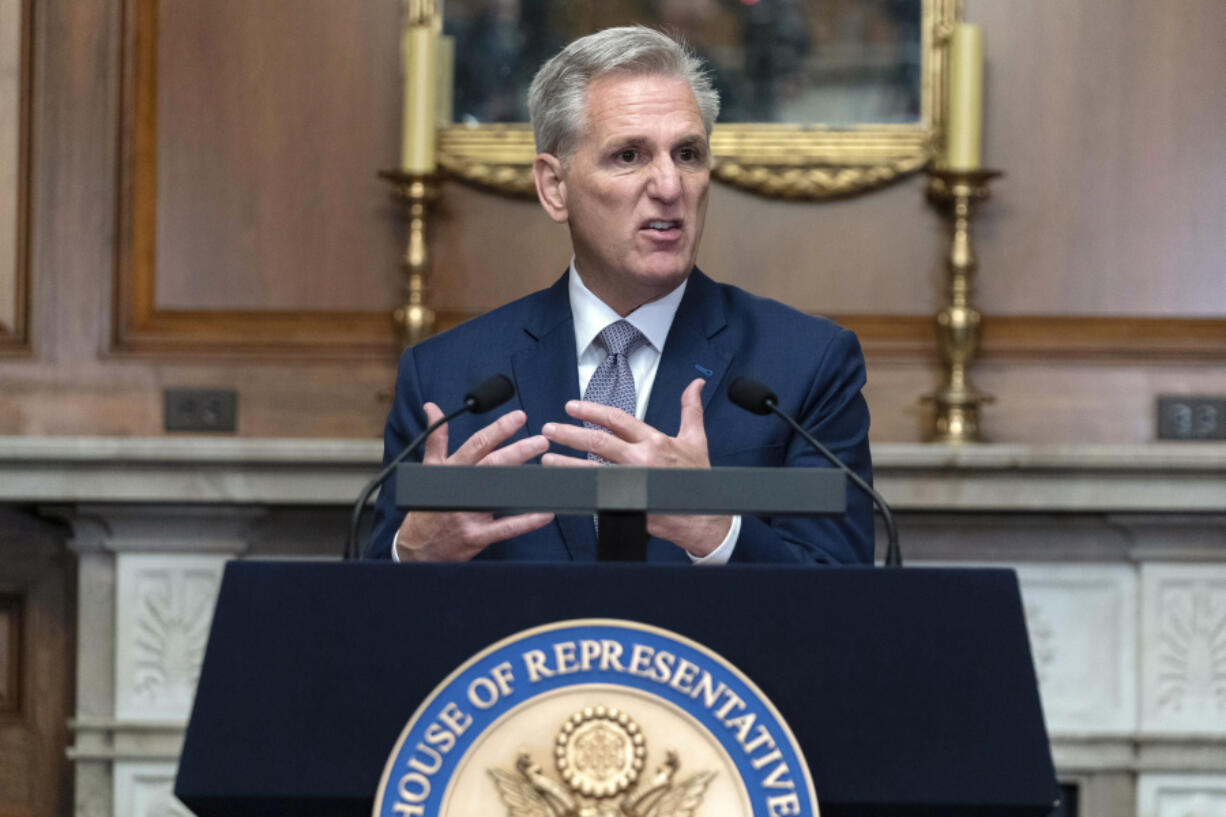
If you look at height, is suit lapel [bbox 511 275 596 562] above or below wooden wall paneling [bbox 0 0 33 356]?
below

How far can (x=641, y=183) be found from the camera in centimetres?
187

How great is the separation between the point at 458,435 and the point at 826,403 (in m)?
0.48

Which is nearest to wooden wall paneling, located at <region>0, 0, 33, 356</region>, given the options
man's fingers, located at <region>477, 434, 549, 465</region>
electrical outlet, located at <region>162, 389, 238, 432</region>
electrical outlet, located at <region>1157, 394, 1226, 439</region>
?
electrical outlet, located at <region>162, 389, 238, 432</region>

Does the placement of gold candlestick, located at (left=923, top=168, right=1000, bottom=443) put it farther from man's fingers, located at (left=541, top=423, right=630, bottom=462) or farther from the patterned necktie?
man's fingers, located at (left=541, top=423, right=630, bottom=462)

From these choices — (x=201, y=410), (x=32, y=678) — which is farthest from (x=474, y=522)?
(x=32, y=678)

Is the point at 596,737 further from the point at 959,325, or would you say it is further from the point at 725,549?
the point at 959,325

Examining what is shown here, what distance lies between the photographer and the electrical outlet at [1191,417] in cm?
329

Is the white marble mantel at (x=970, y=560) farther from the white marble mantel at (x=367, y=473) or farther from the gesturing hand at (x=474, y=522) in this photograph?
the gesturing hand at (x=474, y=522)

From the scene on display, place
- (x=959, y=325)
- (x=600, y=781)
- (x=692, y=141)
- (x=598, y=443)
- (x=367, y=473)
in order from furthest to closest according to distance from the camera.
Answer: (x=959, y=325) < (x=367, y=473) < (x=692, y=141) < (x=598, y=443) < (x=600, y=781)

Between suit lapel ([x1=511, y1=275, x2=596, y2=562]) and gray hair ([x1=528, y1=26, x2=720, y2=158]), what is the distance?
0.73ft

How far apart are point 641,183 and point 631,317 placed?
0.18 metres

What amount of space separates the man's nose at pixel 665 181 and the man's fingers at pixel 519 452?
1.79 ft

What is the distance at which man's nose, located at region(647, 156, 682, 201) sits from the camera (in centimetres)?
184

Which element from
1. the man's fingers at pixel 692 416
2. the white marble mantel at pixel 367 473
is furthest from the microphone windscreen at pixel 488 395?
the white marble mantel at pixel 367 473
